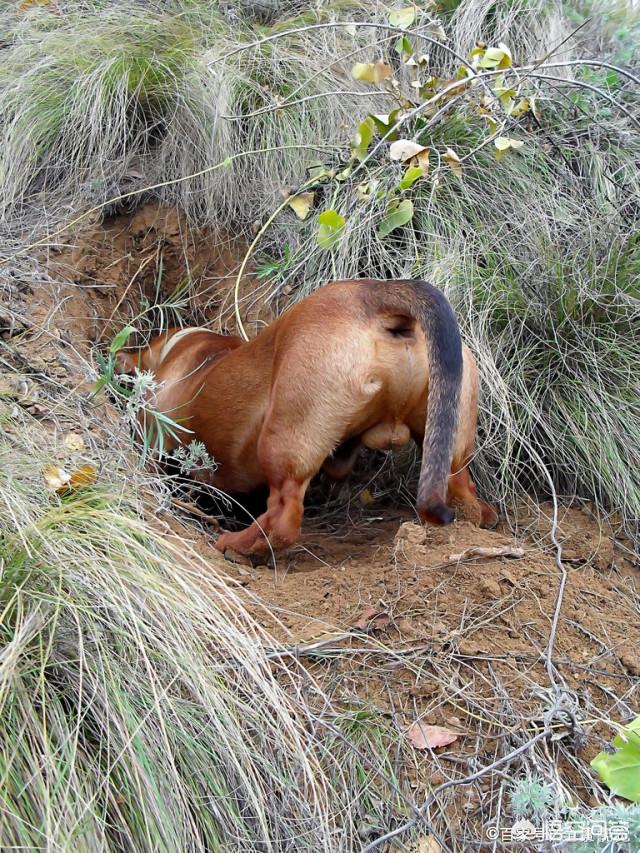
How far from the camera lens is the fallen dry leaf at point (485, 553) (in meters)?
2.83

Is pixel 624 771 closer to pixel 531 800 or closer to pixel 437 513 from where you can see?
pixel 531 800

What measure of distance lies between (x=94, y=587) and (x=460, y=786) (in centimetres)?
104

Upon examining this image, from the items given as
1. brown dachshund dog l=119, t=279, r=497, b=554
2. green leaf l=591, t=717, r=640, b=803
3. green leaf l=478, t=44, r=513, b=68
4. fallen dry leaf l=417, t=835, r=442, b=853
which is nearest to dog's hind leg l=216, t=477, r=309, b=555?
brown dachshund dog l=119, t=279, r=497, b=554

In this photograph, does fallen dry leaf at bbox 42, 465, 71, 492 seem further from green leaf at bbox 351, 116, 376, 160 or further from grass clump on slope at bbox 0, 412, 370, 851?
green leaf at bbox 351, 116, 376, 160

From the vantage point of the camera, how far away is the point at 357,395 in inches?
124

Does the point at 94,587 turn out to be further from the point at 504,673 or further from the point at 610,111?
the point at 610,111

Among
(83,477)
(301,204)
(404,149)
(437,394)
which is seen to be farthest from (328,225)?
(83,477)

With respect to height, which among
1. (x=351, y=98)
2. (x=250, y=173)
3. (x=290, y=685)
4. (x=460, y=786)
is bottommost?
(x=460, y=786)

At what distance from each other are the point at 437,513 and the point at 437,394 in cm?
41

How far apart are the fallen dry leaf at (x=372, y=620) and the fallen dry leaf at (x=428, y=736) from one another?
13.1 inches

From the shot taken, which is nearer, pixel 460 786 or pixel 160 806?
pixel 160 806

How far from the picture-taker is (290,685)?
242 cm

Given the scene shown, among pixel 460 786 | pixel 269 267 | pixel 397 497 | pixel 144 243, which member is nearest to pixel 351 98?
pixel 269 267

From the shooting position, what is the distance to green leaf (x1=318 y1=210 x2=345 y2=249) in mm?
3117
